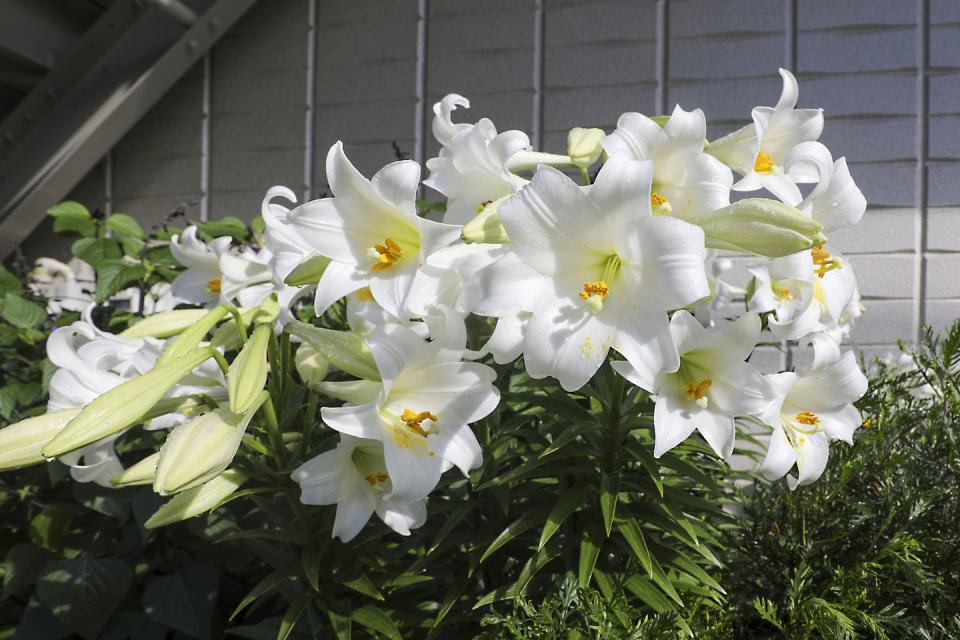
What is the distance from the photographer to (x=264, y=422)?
109cm

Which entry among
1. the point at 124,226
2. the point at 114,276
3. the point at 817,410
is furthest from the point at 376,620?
the point at 124,226

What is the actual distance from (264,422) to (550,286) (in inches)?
19.2

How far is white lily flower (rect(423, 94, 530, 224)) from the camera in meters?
1.01

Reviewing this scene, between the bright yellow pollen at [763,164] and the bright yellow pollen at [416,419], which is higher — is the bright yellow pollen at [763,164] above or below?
above

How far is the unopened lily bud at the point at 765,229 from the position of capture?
2.59ft

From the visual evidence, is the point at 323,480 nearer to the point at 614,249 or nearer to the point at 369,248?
the point at 369,248

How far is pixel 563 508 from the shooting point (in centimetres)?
109

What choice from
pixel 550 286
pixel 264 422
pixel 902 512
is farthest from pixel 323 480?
pixel 902 512

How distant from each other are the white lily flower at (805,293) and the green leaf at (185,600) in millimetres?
1035

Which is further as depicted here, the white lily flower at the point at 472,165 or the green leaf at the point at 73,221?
the green leaf at the point at 73,221

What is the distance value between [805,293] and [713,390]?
0.20m

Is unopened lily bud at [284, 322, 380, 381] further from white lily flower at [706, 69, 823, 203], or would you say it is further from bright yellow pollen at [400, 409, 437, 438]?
white lily flower at [706, 69, 823, 203]

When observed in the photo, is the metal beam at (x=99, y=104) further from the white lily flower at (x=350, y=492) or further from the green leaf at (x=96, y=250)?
the white lily flower at (x=350, y=492)

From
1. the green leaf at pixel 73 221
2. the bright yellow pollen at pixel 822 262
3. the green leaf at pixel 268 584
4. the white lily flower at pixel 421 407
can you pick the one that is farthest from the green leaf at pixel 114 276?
the bright yellow pollen at pixel 822 262
